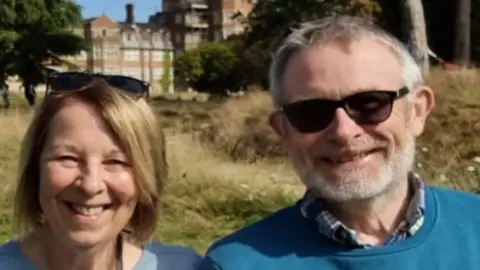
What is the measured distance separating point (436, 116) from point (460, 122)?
29 centimetres

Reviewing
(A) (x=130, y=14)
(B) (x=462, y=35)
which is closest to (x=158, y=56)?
(A) (x=130, y=14)

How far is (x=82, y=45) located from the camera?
106 ft

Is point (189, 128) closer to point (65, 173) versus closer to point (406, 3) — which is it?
point (406, 3)

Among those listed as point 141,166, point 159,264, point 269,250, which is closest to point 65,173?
point 141,166

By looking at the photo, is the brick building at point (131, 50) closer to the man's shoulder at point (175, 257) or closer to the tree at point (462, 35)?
the tree at point (462, 35)

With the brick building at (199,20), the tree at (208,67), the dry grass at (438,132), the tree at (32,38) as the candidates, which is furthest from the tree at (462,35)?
the brick building at (199,20)

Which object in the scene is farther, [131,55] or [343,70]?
[131,55]

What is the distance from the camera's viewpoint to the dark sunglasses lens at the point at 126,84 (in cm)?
276

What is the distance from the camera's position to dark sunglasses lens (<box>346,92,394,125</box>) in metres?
2.57

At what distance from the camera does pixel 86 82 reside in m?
2.74

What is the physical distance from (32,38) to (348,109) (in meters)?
31.3

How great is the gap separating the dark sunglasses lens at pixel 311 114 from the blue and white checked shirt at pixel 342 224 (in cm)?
21

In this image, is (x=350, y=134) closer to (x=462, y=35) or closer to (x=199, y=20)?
(x=462, y=35)

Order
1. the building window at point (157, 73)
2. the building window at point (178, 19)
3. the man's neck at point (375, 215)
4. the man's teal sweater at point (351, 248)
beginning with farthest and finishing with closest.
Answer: the building window at point (178, 19) → the building window at point (157, 73) → the man's neck at point (375, 215) → the man's teal sweater at point (351, 248)
